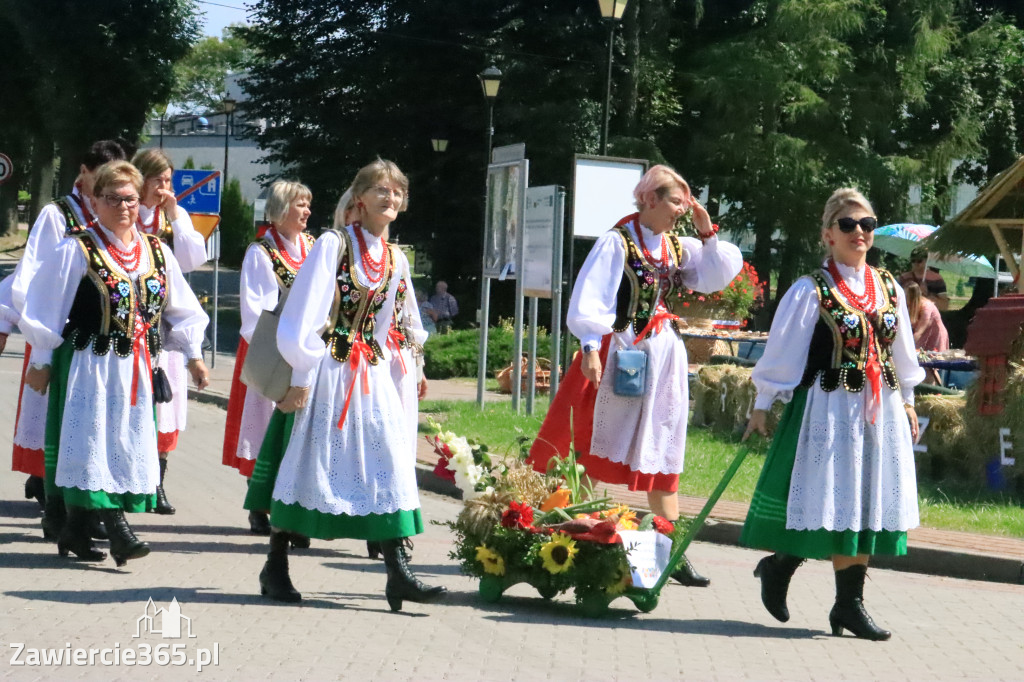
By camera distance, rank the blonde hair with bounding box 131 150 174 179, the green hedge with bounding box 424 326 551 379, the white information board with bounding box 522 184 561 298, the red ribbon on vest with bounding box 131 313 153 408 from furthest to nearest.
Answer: the green hedge with bounding box 424 326 551 379, the white information board with bounding box 522 184 561 298, the blonde hair with bounding box 131 150 174 179, the red ribbon on vest with bounding box 131 313 153 408

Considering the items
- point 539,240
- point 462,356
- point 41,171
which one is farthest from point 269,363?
point 41,171

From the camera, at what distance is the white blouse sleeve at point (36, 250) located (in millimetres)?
7016

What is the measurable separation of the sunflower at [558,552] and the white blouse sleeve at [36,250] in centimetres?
273

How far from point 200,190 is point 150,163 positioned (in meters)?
11.2

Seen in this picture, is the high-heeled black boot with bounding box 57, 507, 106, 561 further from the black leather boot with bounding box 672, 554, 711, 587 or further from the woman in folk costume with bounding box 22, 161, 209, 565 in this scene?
the black leather boot with bounding box 672, 554, 711, 587

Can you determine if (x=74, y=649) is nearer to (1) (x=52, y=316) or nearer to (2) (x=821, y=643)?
(1) (x=52, y=316)

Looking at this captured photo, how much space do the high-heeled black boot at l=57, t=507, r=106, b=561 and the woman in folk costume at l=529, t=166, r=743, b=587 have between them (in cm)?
216

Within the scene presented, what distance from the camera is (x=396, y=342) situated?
670 cm

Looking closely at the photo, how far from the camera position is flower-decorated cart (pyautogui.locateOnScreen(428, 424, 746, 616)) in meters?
6.30

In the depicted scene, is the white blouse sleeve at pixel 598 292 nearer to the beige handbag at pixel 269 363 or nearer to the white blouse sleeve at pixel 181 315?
the beige handbag at pixel 269 363

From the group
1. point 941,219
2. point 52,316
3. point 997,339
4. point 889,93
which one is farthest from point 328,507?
point 941,219

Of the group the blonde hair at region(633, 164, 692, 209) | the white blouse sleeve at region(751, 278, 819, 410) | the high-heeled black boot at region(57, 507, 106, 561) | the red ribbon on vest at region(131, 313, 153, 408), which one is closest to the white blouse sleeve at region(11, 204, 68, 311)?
the red ribbon on vest at region(131, 313, 153, 408)

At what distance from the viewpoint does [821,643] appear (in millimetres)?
6078

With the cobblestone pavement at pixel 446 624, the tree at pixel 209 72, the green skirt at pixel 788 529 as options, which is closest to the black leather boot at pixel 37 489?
the cobblestone pavement at pixel 446 624
